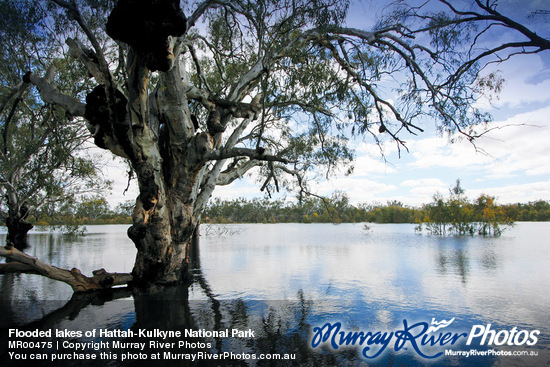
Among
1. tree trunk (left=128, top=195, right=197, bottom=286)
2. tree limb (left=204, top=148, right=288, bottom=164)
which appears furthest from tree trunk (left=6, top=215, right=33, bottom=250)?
tree limb (left=204, top=148, right=288, bottom=164)

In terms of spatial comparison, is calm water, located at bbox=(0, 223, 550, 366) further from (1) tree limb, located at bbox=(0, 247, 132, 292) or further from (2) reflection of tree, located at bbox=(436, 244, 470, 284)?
(1) tree limb, located at bbox=(0, 247, 132, 292)

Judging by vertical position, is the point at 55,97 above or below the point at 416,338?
above

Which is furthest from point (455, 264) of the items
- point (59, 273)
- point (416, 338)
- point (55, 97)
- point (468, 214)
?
point (468, 214)

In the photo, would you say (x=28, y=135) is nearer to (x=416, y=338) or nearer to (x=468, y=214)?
(x=416, y=338)

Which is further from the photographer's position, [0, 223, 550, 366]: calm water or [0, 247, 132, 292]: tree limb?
[0, 247, 132, 292]: tree limb

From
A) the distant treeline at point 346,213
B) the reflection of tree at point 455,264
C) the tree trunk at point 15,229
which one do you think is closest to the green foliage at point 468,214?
the distant treeline at point 346,213

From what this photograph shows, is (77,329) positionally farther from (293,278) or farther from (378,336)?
(293,278)

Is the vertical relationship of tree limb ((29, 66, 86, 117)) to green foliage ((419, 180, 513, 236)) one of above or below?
above

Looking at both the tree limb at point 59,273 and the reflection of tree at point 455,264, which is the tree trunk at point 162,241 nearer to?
the tree limb at point 59,273

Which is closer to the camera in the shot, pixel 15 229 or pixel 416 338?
pixel 416 338

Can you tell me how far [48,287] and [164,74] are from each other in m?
4.59

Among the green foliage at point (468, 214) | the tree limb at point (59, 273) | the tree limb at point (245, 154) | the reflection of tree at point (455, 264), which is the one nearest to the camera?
the tree limb at point (245, 154)

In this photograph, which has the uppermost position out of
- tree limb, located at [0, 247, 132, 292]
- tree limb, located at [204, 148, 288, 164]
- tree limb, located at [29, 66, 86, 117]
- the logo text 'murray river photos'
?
tree limb, located at [29, 66, 86, 117]

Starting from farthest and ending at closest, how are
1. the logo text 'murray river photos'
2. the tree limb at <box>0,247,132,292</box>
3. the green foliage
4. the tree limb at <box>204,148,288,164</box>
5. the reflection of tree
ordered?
the green foliage
the reflection of tree
the tree limb at <box>0,247,132,292</box>
the tree limb at <box>204,148,288,164</box>
the logo text 'murray river photos'
